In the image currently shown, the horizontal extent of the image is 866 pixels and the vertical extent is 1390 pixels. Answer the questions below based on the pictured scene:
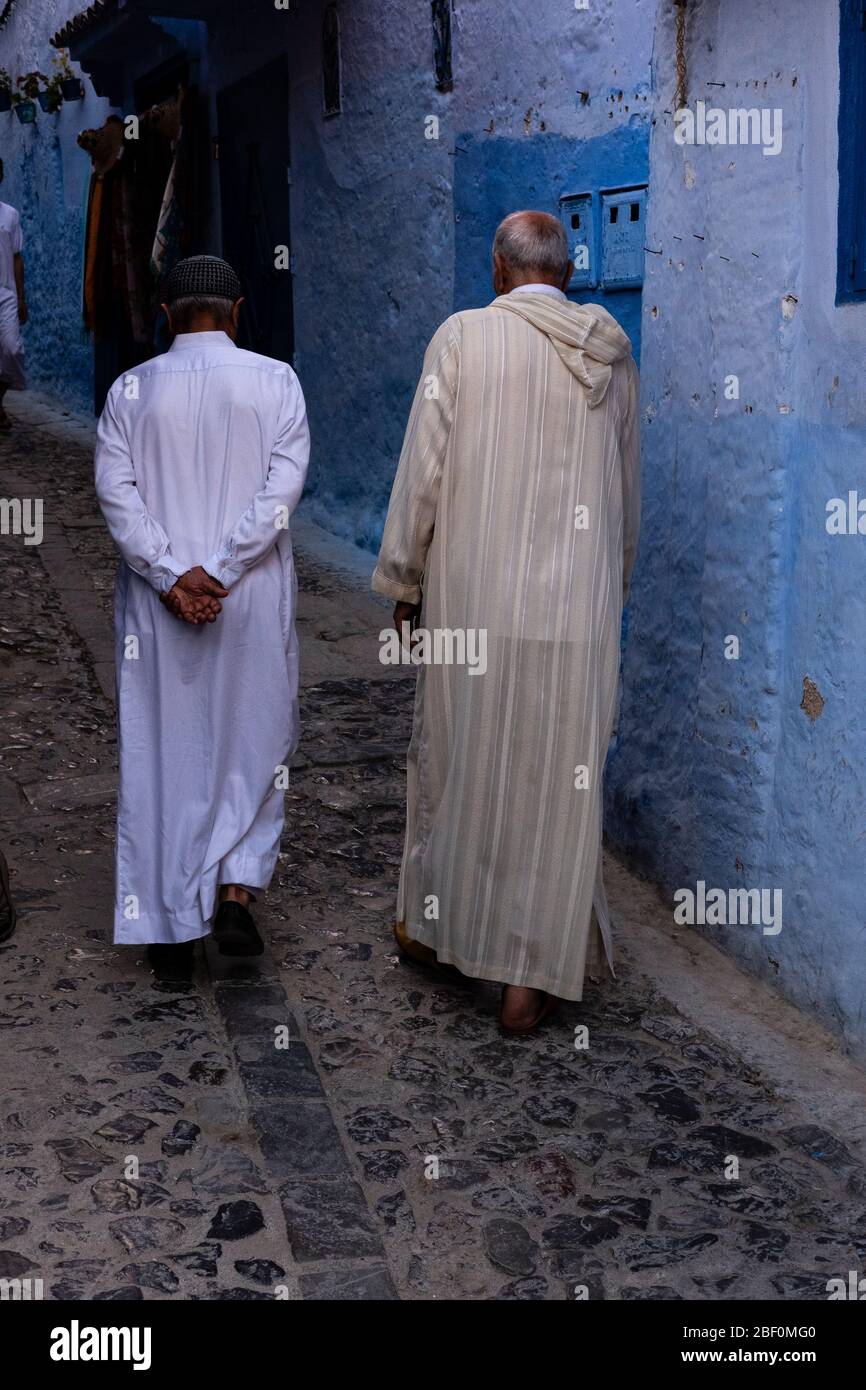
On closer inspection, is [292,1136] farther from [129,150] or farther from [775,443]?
[129,150]

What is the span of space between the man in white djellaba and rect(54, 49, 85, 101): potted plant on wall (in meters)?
10.5

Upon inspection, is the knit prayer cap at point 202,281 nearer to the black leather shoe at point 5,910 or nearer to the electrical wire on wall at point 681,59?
the electrical wire on wall at point 681,59

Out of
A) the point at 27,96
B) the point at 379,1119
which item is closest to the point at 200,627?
the point at 379,1119

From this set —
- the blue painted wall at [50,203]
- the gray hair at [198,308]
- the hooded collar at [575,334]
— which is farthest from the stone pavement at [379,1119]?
the blue painted wall at [50,203]

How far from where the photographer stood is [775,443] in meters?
3.84

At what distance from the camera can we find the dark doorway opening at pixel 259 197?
30.5 feet

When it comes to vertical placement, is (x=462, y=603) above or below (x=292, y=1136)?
above

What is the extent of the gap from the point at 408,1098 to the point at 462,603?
1.11 metres

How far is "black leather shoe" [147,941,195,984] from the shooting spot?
3.96 m

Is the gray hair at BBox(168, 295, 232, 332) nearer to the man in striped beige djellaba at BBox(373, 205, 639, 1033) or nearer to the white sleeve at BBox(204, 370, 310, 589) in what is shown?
the white sleeve at BBox(204, 370, 310, 589)

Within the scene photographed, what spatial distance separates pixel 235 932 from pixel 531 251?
5.70 ft
